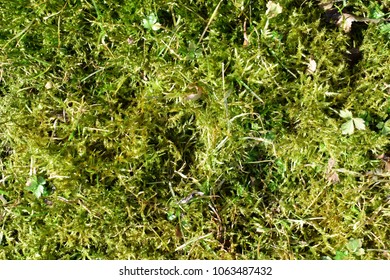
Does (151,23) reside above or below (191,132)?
above

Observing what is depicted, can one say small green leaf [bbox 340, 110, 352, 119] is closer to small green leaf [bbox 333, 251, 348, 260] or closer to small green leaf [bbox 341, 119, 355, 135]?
small green leaf [bbox 341, 119, 355, 135]

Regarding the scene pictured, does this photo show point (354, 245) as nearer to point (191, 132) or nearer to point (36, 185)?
point (191, 132)

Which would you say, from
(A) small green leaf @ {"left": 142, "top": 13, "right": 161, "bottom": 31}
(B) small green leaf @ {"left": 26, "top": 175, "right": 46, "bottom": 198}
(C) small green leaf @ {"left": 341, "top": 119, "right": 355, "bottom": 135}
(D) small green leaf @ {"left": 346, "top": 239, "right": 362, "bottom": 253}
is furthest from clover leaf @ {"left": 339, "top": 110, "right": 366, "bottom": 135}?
(B) small green leaf @ {"left": 26, "top": 175, "right": 46, "bottom": 198}

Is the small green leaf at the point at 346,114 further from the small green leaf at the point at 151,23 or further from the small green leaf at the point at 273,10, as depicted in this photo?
the small green leaf at the point at 151,23

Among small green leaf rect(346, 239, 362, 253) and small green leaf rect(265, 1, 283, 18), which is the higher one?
small green leaf rect(265, 1, 283, 18)

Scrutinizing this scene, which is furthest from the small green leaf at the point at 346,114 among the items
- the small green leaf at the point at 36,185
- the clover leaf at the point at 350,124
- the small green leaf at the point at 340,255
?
the small green leaf at the point at 36,185

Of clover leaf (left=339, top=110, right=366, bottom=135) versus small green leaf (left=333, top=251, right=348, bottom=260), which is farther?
small green leaf (left=333, top=251, right=348, bottom=260)

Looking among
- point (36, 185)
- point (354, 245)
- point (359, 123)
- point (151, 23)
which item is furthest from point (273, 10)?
point (36, 185)

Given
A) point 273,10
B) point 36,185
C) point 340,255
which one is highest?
point 273,10
